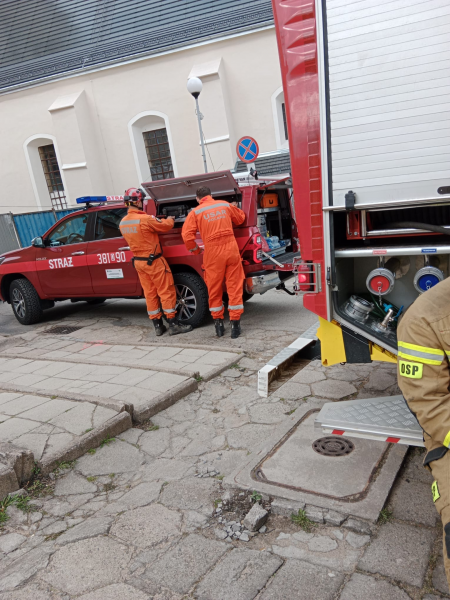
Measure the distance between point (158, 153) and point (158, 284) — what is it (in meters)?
11.8

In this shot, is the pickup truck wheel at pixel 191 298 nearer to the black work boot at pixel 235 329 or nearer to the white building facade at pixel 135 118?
the black work boot at pixel 235 329

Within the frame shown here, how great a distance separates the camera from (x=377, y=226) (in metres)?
2.94

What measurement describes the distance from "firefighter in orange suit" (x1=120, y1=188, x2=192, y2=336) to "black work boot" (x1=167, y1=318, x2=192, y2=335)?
92 mm

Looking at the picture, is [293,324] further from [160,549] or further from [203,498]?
[160,549]

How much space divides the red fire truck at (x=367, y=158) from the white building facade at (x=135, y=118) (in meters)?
12.3

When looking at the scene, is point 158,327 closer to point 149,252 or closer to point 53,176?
point 149,252

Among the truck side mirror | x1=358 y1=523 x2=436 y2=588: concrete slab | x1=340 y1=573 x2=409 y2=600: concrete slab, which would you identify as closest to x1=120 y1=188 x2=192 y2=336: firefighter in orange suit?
the truck side mirror

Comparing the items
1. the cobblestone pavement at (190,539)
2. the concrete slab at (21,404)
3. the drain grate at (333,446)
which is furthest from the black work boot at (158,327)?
the drain grate at (333,446)

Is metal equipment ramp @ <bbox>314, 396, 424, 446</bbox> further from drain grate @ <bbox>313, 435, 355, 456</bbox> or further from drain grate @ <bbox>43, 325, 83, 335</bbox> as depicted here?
drain grate @ <bbox>43, 325, 83, 335</bbox>

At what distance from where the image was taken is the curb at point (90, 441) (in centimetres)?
319

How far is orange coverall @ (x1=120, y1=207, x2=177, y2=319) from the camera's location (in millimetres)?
6023

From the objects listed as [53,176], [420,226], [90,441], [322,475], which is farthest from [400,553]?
[53,176]

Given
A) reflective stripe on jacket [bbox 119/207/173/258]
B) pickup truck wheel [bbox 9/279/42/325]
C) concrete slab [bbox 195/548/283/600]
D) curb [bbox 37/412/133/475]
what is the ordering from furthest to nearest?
1. pickup truck wheel [bbox 9/279/42/325]
2. reflective stripe on jacket [bbox 119/207/173/258]
3. curb [bbox 37/412/133/475]
4. concrete slab [bbox 195/548/283/600]

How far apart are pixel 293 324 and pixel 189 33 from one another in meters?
12.9
